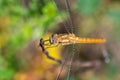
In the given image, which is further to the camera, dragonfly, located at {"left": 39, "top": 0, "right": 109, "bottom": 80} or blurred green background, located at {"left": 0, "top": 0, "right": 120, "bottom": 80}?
blurred green background, located at {"left": 0, "top": 0, "right": 120, "bottom": 80}

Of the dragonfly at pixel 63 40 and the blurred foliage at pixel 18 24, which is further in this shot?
the blurred foliage at pixel 18 24

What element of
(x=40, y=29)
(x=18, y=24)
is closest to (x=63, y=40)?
(x=40, y=29)

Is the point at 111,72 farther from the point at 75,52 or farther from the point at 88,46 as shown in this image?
the point at 75,52

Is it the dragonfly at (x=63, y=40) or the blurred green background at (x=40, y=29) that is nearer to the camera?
the dragonfly at (x=63, y=40)

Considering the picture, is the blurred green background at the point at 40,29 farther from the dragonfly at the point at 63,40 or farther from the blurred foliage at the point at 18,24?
the dragonfly at the point at 63,40

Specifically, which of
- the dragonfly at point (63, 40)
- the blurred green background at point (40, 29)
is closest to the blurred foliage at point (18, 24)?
the blurred green background at point (40, 29)

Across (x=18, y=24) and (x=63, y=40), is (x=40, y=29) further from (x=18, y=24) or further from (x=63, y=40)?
(x=63, y=40)

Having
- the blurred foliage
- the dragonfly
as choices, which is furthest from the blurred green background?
the dragonfly

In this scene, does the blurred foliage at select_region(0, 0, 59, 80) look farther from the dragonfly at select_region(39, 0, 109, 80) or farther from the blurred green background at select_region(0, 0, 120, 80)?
the dragonfly at select_region(39, 0, 109, 80)

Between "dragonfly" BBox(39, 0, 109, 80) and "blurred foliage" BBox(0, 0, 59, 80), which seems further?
Answer: "blurred foliage" BBox(0, 0, 59, 80)
